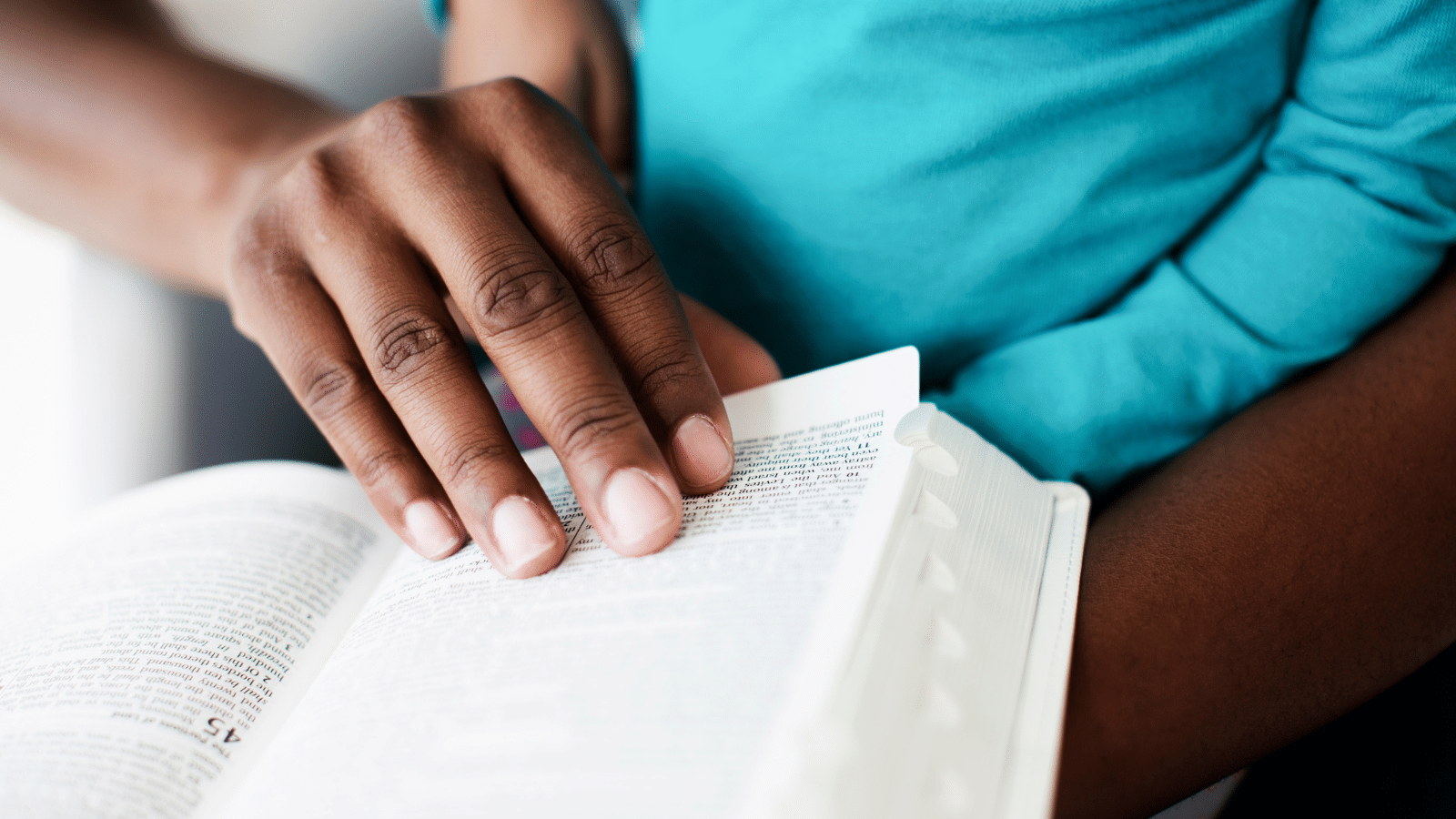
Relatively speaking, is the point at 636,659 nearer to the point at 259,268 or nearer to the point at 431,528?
the point at 431,528

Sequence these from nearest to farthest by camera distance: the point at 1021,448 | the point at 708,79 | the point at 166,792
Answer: the point at 166,792, the point at 1021,448, the point at 708,79

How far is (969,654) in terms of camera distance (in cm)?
34

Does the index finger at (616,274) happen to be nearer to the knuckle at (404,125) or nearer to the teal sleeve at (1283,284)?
the knuckle at (404,125)

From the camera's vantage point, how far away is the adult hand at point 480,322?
42cm

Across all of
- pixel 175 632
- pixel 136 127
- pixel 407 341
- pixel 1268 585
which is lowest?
pixel 1268 585

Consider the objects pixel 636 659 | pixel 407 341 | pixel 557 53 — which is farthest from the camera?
pixel 557 53

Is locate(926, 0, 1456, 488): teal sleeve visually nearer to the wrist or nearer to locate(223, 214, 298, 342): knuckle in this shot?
locate(223, 214, 298, 342): knuckle

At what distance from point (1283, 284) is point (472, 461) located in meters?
0.54

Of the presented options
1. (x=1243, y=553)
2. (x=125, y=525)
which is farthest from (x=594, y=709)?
(x=125, y=525)

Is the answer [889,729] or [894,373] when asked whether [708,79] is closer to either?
[894,373]

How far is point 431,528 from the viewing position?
47 centimetres

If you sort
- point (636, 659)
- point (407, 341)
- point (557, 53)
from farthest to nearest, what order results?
point (557, 53) < point (407, 341) < point (636, 659)

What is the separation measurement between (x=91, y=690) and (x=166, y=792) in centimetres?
9

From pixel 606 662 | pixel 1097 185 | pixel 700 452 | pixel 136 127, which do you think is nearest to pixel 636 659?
pixel 606 662
